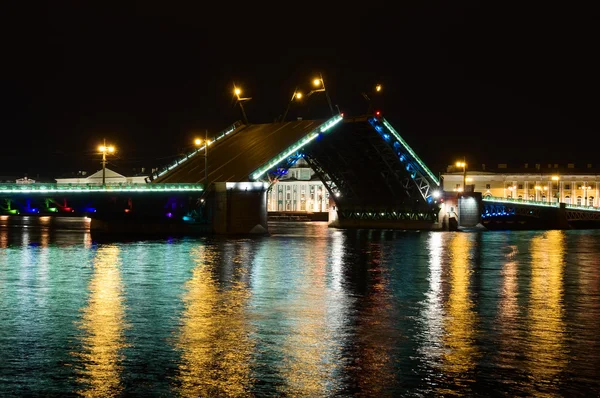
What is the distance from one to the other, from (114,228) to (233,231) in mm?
13480

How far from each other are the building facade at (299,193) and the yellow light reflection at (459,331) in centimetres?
14445

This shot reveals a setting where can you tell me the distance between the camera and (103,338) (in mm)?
20406

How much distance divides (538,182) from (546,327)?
153273 millimetres

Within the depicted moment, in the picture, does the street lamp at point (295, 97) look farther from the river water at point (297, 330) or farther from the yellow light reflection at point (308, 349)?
the yellow light reflection at point (308, 349)

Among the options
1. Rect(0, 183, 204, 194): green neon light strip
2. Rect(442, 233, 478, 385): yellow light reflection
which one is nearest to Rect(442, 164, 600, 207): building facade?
Rect(0, 183, 204, 194): green neon light strip

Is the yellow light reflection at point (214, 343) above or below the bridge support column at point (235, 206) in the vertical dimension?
below

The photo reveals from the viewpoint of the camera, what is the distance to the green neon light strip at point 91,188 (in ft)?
233

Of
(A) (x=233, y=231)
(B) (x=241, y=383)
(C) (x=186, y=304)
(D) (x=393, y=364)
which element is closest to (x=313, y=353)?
(D) (x=393, y=364)

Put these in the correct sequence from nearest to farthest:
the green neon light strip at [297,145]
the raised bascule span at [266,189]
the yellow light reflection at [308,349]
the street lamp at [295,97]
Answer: the yellow light reflection at [308,349]
the raised bascule span at [266,189]
the green neon light strip at [297,145]
the street lamp at [295,97]

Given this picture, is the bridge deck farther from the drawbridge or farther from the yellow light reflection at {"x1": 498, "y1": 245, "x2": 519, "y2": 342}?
the yellow light reflection at {"x1": 498, "y1": 245, "x2": 519, "y2": 342}

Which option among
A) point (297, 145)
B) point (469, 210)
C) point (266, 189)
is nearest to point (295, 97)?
point (297, 145)

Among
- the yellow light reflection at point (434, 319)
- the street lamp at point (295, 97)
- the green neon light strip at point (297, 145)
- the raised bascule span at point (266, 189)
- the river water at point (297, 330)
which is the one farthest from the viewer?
the street lamp at point (295, 97)

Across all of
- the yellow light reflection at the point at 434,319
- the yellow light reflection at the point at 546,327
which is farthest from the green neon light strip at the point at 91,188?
the yellow light reflection at the point at 546,327

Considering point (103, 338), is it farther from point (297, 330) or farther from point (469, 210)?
point (469, 210)
